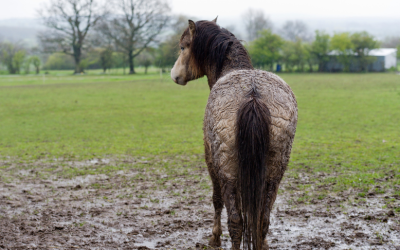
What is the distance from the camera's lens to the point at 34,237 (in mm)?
4086

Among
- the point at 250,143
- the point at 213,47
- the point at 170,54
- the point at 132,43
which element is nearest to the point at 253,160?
the point at 250,143

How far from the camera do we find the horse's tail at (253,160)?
2.71 meters

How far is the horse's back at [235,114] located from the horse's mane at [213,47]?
3.11 ft

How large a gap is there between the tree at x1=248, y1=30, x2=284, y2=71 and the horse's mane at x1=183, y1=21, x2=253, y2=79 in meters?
51.9

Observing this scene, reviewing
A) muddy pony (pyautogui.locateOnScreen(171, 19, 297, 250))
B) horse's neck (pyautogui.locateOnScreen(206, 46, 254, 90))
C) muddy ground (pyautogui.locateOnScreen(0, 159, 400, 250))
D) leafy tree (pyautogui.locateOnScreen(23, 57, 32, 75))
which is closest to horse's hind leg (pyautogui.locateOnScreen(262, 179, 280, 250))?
muddy pony (pyautogui.locateOnScreen(171, 19, 297, 250))

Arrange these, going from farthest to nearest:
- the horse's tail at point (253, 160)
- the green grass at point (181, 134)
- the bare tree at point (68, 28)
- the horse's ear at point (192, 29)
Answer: the bare tree at point (68, 28) < the green grass at point (181, 134) < the horse's ear at point (192, 29) < the horse's tail at point (253, 160)

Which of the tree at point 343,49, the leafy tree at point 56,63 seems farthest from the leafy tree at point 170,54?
the leafy tree at point 56,63

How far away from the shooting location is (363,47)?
56.7 metres

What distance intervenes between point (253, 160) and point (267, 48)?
5845cm

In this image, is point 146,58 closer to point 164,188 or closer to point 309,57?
point 309,57

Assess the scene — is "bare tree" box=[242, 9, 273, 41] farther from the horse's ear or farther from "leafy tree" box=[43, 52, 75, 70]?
the horse's ear

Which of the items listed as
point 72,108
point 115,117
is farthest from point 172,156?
point 72,108

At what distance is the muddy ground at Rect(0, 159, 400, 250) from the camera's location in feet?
13.0

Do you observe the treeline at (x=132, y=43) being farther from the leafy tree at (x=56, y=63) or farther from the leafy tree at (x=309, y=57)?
the leafy tree at (x=56, y=63)
